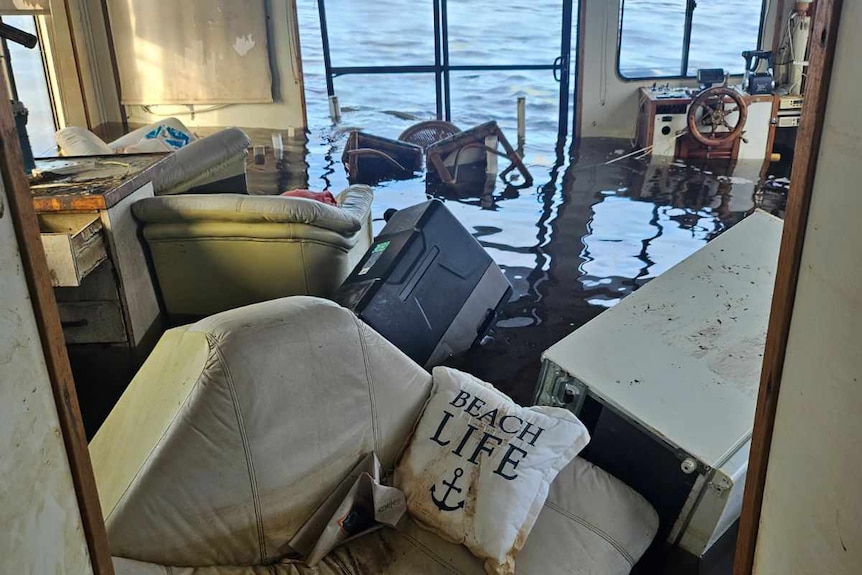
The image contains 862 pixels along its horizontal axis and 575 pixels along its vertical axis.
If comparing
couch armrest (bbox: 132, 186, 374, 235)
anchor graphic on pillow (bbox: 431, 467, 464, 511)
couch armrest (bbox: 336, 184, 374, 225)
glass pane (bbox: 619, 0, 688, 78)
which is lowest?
anchor graphic on pillow (bbox: 431, 467, 464, 511)

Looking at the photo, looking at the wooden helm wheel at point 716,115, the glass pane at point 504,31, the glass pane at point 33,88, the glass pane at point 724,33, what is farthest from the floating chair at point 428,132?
the glass pane at point 33,88

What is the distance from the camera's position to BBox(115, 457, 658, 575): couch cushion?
1.77 meters

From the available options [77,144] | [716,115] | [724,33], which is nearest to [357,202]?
[77,144]

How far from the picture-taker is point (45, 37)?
692cm

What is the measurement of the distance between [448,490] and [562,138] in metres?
6.20

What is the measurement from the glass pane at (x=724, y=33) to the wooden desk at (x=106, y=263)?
5992 millimetres

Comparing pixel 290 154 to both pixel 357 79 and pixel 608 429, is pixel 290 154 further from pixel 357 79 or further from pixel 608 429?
pixel 608 429

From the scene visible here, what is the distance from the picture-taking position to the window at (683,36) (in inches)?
282

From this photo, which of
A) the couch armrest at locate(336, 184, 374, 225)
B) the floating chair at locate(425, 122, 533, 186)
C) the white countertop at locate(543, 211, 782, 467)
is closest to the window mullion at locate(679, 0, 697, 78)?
the floating chair at locate(425, 122, 533, 186)

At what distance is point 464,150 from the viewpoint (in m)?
6.25

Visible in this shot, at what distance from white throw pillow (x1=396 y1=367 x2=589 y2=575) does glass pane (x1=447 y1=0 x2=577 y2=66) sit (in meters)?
6.18

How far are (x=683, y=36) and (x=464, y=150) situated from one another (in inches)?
103

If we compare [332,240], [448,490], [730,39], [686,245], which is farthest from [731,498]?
[730,39]

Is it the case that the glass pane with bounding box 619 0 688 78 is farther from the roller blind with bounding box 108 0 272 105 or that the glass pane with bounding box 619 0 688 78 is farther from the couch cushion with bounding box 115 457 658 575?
the couch cushion with bounding box 115 457 658 575
